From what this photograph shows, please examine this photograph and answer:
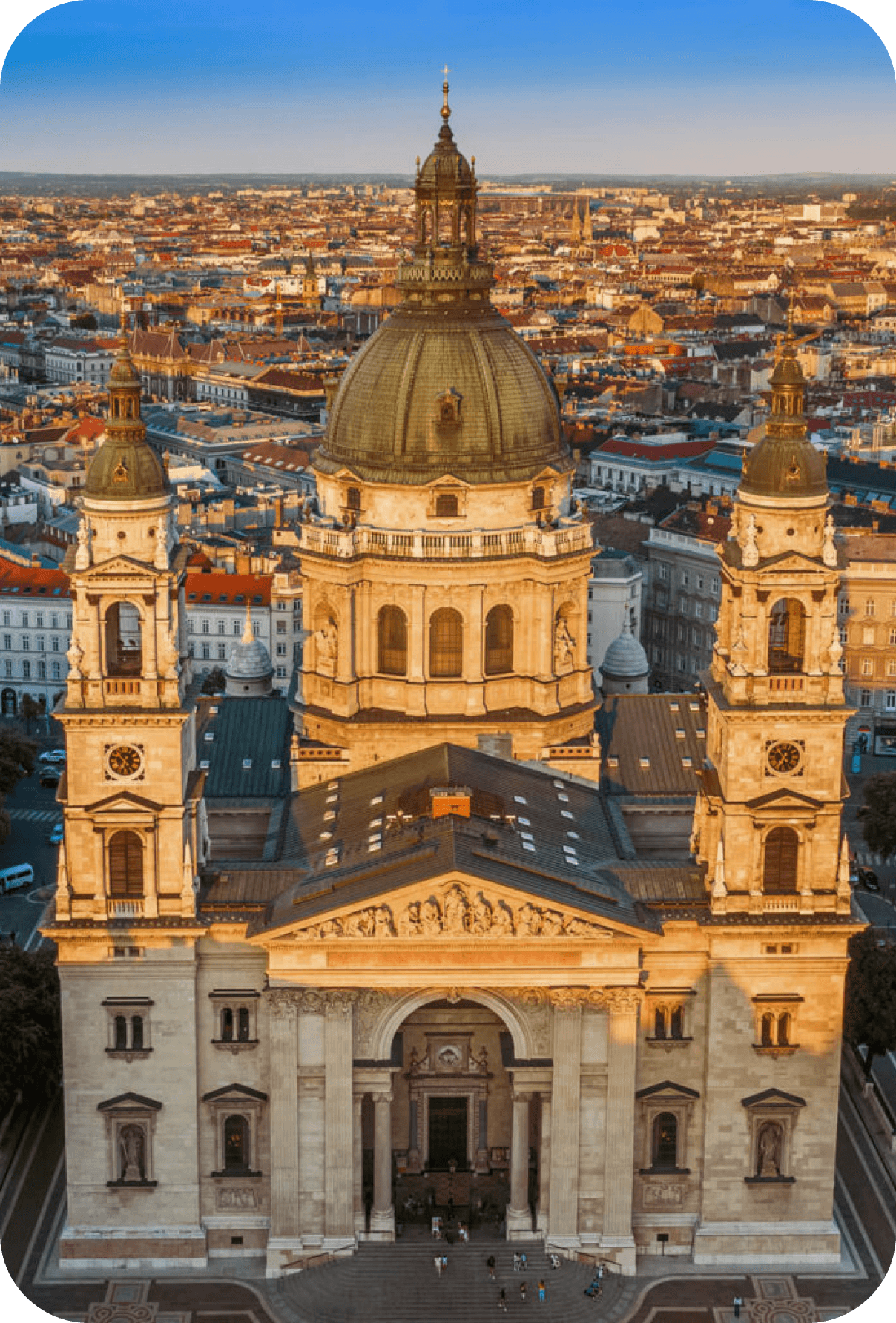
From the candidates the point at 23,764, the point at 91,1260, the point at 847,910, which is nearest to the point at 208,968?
the point at 91,1260

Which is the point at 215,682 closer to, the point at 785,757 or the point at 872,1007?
the point at 872,1007

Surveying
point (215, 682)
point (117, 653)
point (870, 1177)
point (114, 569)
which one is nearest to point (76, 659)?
point (117, 653)

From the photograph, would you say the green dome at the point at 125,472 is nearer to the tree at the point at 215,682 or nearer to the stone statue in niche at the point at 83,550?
the stone statue in niche at the point at 83,550

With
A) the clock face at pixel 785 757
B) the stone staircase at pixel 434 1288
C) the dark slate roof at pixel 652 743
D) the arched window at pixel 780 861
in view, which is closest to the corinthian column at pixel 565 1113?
the stone staircase at pixel 434 1288

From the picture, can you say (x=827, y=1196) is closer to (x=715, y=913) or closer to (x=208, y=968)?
(x=715, y=913)

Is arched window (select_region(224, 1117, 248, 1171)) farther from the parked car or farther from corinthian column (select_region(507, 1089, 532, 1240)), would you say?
the parked car

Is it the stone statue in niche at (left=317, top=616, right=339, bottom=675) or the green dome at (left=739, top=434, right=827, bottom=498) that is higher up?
the green dome at (left=739, top=434, right=827, bottom=498)

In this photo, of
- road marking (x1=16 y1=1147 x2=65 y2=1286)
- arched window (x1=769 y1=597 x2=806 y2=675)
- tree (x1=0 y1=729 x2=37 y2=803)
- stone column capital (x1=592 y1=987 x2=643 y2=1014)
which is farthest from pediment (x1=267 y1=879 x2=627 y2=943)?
tree (x1=0 y1=729 x2=37 y2=803)
